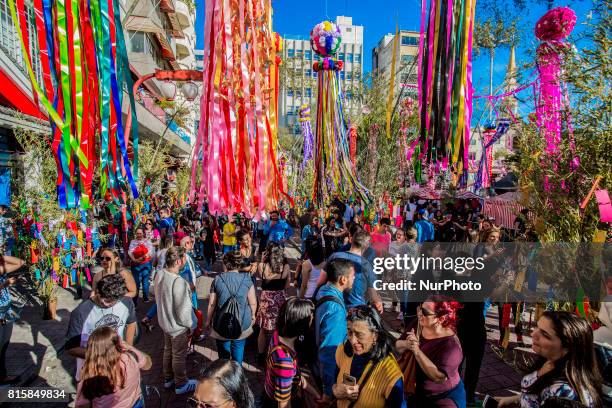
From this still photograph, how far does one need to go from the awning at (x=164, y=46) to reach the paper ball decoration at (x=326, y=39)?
19231mm

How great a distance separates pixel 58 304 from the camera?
6.48 metres

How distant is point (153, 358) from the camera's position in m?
4.61

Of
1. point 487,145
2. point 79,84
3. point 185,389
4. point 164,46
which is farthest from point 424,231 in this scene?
point 164,46

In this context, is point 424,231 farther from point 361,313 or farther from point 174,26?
point 174,26

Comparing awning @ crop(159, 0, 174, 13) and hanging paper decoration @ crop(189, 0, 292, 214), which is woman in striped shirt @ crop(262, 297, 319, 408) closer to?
hanging paper decoration @ crop(189, 0, 292, 214)

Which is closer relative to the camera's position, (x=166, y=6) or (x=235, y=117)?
(x=235, y=117)

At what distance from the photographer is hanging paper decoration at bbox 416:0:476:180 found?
9.93 ft

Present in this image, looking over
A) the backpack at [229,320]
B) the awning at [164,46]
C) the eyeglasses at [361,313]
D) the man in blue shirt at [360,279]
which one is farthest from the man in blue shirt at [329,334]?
the awning at [164,46]

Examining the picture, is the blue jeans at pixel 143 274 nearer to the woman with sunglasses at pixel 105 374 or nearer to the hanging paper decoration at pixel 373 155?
the woman with sunglasses at pixel 105 374

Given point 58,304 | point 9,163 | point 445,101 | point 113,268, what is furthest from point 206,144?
point 9,163

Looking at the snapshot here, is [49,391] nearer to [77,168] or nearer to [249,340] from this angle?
[249,340]

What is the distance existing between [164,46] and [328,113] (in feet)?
75.4

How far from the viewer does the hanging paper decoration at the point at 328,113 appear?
22.1 feet

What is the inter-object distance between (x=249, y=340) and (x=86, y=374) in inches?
120
